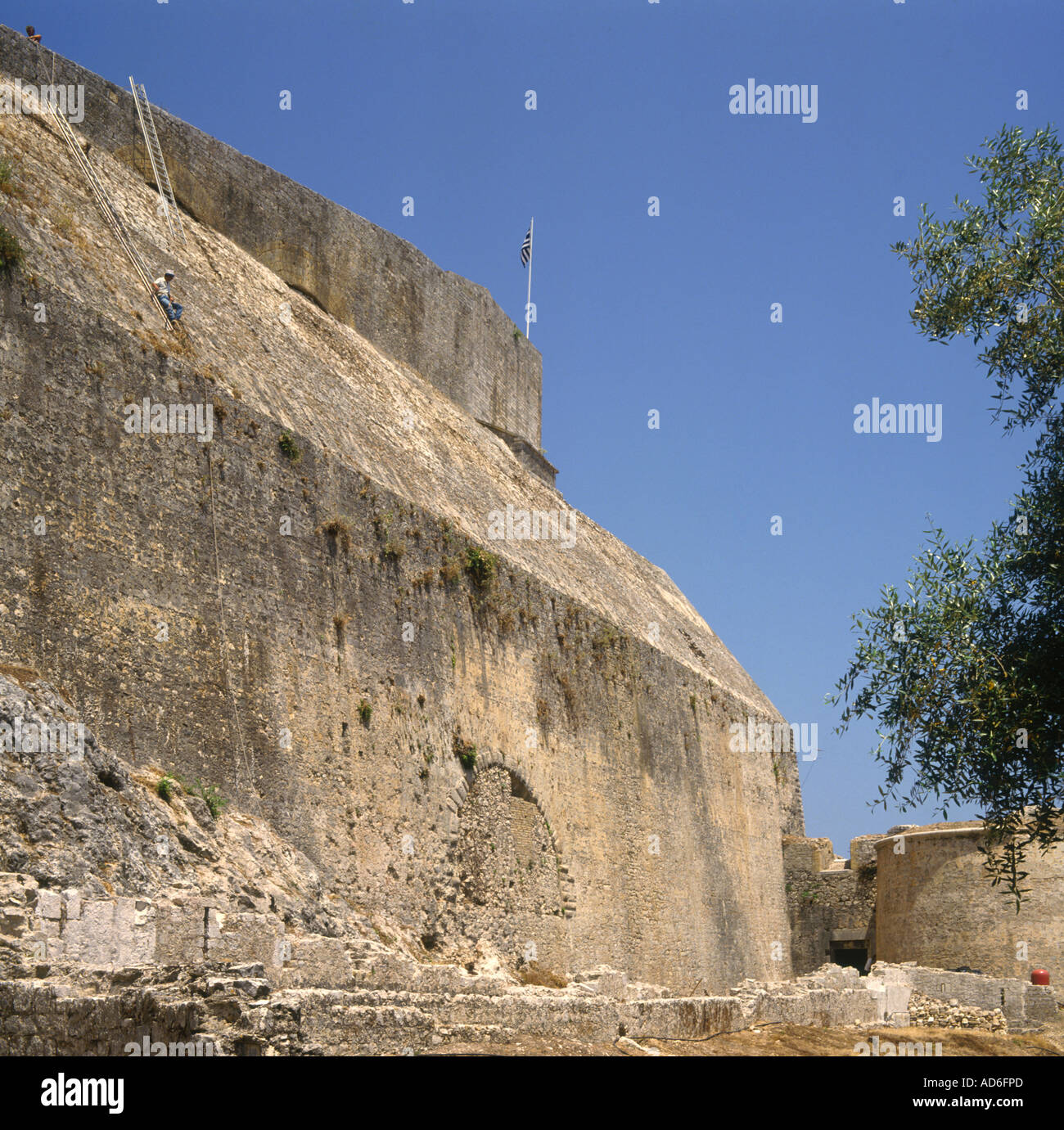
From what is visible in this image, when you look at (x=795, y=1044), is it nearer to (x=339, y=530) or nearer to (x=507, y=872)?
(x=507, y=872)

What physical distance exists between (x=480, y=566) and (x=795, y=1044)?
8.38 metres

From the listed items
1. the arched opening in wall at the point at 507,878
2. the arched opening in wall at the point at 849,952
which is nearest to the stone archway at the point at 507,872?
the arched opening in wall at the point at 507,878

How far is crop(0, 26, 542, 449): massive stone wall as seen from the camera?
20.9 m

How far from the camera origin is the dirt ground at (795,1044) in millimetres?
11742

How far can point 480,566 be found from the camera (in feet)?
69.2

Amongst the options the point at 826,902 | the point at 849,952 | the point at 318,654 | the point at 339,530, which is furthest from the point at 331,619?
the point at 849,952

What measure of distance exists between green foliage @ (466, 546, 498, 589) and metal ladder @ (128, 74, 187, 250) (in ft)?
21.6

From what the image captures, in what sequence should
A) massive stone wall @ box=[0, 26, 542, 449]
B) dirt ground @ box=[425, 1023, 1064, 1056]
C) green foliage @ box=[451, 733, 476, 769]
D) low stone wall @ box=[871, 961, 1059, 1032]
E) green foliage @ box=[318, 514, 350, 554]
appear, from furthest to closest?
low stone wall @ box=[871, 961, 1059, 1032], massive stone wall @ box=[0, 26, 542, 449], green foliage @ box=[451, 733, 476, 769], green foliage @ box=[318, 514, 350, 554], dirt ground @ box=[425, 1023, 1064, 1056]

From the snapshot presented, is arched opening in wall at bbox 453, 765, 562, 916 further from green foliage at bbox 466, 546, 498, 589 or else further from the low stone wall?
the low stone wall

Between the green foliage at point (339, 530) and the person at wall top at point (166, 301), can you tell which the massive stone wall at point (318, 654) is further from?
the person at wall top at point (166, 301)

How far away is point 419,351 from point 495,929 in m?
13.4

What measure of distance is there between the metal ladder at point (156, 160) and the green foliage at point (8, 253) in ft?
23.0

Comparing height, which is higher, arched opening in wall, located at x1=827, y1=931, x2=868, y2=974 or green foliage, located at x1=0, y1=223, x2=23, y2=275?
green foliage, located at x1=0, y1=223, x2=23, y2=275

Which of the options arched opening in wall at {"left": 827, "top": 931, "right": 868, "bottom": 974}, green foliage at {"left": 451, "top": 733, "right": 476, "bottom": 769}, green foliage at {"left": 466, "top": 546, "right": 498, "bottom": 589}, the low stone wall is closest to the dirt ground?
the low stone wall
